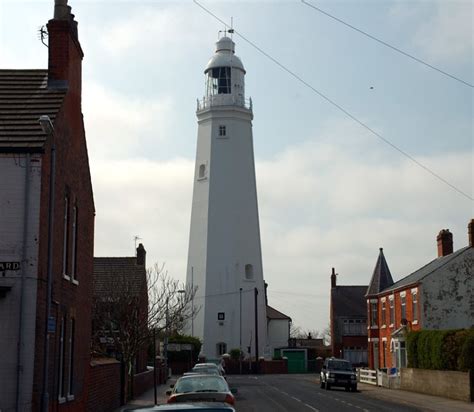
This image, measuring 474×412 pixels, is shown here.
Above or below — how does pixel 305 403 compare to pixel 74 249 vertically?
below

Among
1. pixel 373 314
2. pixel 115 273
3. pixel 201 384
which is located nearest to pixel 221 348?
pixel 373 314

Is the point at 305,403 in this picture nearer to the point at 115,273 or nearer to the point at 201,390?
the point at 201,390

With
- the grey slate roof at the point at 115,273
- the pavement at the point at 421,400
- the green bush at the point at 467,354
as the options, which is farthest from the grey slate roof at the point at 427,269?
the grey slate roof at the point at 115,273

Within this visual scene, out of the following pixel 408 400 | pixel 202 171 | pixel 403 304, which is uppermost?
pixel 202 171

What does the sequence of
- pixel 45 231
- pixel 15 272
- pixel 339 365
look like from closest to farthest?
pixel 15 272, pixel 45 231, pixel 339 365

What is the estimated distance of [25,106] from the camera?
60.3 ft

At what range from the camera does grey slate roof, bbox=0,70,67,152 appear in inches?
665

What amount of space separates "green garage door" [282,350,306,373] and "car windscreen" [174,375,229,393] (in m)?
62.8

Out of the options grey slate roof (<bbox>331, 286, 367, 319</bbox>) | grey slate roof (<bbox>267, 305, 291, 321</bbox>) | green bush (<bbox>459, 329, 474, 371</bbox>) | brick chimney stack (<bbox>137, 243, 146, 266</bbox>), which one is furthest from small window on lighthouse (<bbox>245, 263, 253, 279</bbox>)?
green bush (<bbox>459, 329, 474, 371</bbox>)

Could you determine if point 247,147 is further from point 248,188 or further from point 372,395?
point 372,395

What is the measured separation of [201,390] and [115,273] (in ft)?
83.9

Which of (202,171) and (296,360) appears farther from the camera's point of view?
(296,360)

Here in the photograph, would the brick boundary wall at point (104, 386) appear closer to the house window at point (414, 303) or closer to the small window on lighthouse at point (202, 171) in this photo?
the house window at point (414, 303)

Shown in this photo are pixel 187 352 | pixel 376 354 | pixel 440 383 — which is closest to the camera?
pixel 440 383
